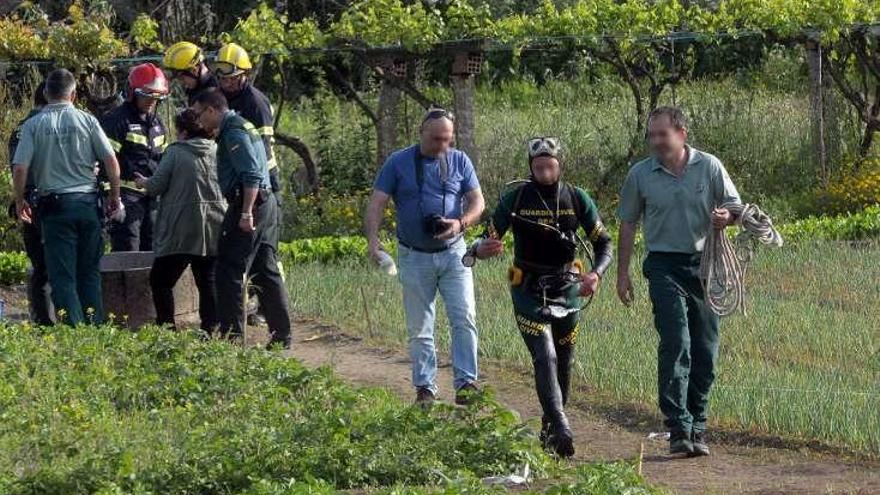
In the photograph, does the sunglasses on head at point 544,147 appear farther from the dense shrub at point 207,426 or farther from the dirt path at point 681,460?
the dirt path at point 681,460

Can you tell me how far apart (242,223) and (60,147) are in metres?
1.61

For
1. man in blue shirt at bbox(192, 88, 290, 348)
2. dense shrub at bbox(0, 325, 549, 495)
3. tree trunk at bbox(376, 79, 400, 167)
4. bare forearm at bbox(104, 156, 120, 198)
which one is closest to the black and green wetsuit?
dense shrub at bbox(0, 325, 549, 495)

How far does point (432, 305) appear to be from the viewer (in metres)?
10.5

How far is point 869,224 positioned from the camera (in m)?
17.3

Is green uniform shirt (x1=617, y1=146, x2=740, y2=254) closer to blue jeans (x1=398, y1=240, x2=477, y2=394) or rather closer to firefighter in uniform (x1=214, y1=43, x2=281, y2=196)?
blue jeans (x1=398, y1=240, x2=477, y2=394)

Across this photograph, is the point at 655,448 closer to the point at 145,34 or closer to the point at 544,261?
the point at 544,261

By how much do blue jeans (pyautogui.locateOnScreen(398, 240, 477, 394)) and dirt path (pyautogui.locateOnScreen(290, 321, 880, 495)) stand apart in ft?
2.17

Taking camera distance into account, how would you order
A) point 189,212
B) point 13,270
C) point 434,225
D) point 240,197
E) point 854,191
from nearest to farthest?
point 434,225 < point 240,197 < point 189,212 < point 13,270 < point 854,191

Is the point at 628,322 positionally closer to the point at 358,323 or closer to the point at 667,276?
the point at 358,323

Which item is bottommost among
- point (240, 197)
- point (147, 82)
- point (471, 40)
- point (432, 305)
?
point (432, 305)

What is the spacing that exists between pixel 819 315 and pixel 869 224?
14.7 feet

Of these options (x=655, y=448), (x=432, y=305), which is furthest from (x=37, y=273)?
(x=655, y=448)

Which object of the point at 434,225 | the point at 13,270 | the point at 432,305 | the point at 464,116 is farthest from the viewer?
the point at 464,116

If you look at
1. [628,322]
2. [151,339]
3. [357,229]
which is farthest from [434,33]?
[151,339]
